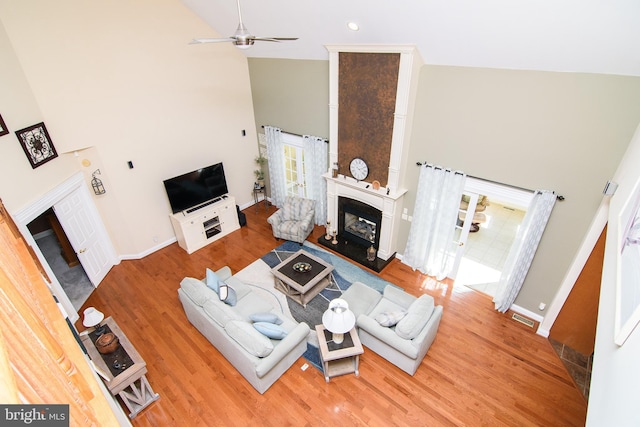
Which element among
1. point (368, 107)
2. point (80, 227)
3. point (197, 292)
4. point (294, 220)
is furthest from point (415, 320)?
point (80, 227)

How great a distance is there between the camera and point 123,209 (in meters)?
6.25

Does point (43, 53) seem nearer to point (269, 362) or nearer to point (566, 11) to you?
point (269, 362)

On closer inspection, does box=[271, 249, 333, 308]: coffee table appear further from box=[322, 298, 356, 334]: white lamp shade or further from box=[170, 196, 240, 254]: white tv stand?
box=[170, 196, 240, 254]: white tv stand

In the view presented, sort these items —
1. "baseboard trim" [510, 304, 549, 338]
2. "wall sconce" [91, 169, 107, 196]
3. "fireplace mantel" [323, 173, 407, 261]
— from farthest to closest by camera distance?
"fireplace mantel" [323, 173, 407, 261] → "wall sconce" [91, 169, 107, 196] → "baseboard trim" [510, 304, 549, 338]

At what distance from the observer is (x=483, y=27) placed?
3.72m

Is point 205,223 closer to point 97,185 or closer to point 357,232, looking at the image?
point 97,185

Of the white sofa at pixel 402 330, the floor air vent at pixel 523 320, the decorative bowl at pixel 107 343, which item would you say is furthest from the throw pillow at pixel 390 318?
the decorative bowl at pixel 107 343

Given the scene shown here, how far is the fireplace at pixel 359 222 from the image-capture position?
643 centimetres

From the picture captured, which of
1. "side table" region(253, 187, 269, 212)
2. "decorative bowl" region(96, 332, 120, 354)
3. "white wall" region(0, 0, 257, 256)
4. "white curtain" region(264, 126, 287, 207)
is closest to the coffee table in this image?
"decorative bowl" region(96, 332, 120, 354)

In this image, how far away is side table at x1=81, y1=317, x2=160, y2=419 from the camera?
12.2ft

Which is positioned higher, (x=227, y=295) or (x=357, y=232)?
(x=227, y=295)

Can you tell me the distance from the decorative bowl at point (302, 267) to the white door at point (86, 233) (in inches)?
145

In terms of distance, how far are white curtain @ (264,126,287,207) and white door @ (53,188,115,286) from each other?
12.2 feet

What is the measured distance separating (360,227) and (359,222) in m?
0.11
